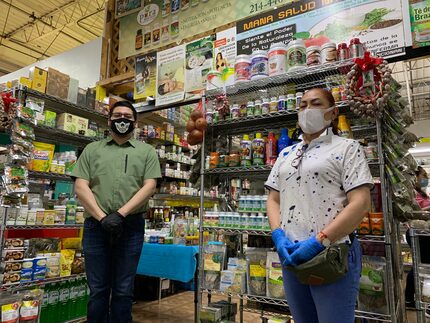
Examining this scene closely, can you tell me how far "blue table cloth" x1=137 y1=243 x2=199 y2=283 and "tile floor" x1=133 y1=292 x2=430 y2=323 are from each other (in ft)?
1.95

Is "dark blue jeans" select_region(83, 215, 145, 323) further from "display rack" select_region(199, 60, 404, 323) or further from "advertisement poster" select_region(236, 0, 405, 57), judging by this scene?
"advertisement poster" select_region(236, 0, 405, 57)

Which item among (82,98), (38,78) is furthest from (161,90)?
(38,78)

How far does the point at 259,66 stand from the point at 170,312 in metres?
3.29

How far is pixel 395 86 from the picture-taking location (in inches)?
99.0

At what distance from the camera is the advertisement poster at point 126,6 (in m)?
5.39

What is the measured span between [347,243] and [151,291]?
4100 mm

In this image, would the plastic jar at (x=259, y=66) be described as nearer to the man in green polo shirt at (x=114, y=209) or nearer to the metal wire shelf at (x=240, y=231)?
the man in green polo shirt at (x=114, y=209)

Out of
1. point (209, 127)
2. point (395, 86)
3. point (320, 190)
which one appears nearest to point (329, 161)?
point (320, 190)

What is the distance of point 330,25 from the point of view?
3.50 metres

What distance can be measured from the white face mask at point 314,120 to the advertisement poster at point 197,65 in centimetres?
257

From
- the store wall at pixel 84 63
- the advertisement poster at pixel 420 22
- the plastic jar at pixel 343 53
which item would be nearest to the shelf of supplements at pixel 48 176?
the plastic jar at pixel 343 53

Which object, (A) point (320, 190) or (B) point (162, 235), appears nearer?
(A) point (320, 190)

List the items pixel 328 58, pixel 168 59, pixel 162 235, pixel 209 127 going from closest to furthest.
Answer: pixel 328 58 < pixel 209 127 < pixel 162 235 < pixel 168 59

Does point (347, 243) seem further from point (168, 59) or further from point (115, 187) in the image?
point (168, 59)
